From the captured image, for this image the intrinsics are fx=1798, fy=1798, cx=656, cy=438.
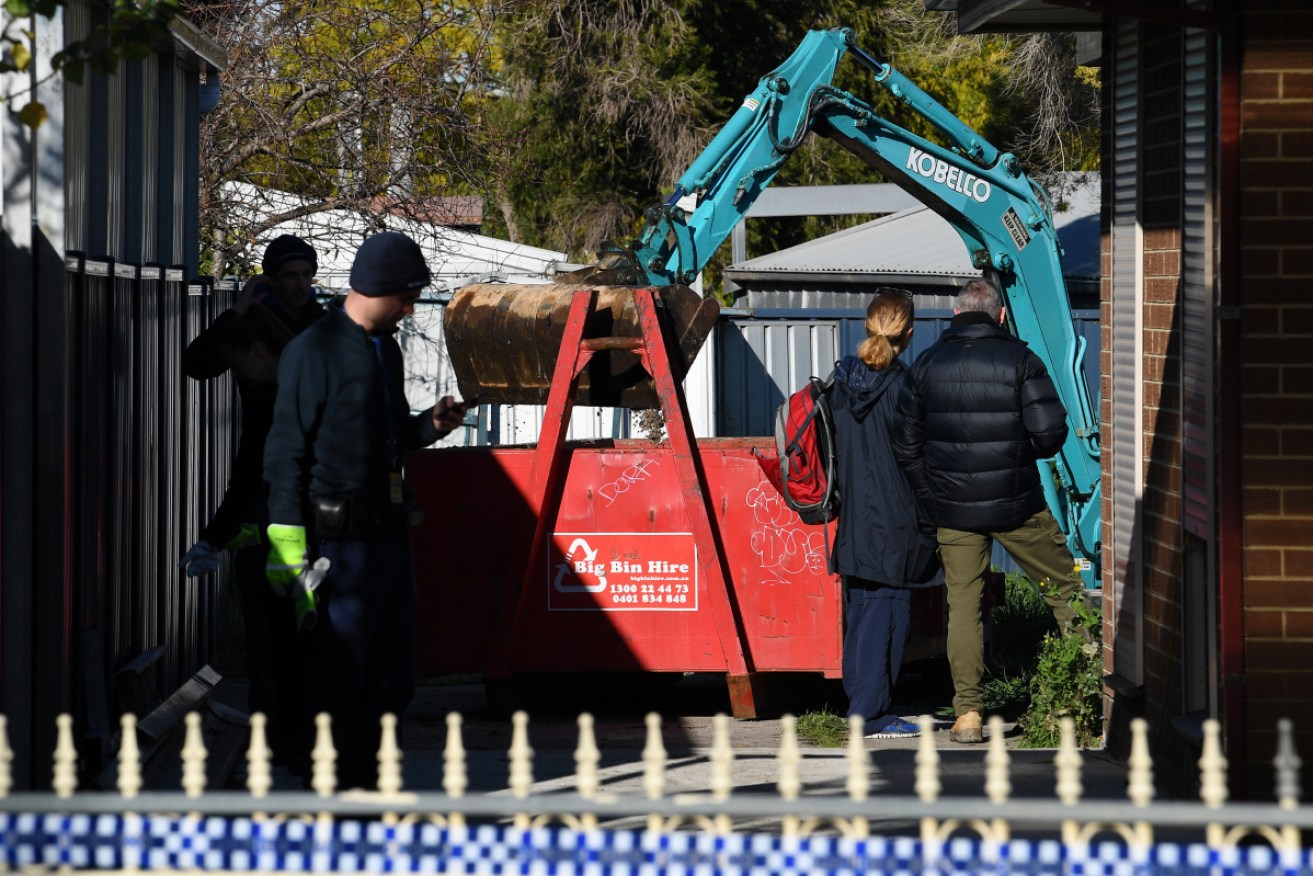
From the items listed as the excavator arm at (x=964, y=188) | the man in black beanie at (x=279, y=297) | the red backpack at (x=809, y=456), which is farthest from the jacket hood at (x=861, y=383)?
the man in black beanie at (x=279, y=297)

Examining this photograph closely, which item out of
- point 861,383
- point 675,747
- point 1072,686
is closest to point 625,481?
point 861,383

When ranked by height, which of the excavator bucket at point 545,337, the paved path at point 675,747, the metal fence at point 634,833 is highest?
the excavator bucket at point 545,337

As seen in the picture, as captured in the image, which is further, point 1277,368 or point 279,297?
point 279,297

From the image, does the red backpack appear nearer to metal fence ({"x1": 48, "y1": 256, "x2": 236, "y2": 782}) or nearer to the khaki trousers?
the khaki trousers

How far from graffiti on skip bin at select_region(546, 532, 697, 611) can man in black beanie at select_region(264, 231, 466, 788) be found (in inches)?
108

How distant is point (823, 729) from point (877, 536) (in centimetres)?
87

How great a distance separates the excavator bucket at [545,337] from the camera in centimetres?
822

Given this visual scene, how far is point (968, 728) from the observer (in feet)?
24.8

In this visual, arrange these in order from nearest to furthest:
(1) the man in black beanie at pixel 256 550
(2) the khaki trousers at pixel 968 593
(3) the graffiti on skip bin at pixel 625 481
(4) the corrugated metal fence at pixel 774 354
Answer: (1) the man in black beanie at pixel 256 550, (2) the khaki trousers at pixel 968 593, (3) the graffiti on skip bin at pixel 625 481, (4) the corrugated metal fence at pixel 774 354

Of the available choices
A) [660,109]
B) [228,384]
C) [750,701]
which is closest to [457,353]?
[228,384]

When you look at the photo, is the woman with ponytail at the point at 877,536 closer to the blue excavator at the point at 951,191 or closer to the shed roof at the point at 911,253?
the blue excavator at the point at 951,191

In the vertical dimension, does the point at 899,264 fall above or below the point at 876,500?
above

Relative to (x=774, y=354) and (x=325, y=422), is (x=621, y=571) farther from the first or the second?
(x=774, y=354)

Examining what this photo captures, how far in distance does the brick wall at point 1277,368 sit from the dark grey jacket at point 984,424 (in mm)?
2165
